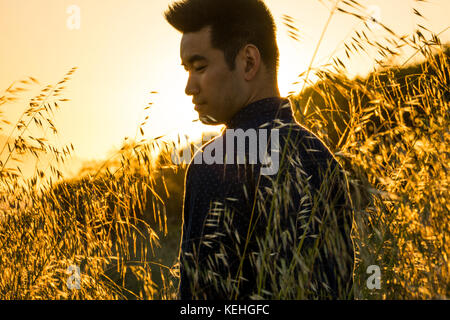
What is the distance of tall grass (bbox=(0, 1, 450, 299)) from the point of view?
1.28 meters

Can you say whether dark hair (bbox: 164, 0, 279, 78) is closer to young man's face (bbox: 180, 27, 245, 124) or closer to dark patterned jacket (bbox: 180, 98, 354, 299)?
young man's face (bbox: 180, 27, 245, 124)

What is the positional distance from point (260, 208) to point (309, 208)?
0.52 feet

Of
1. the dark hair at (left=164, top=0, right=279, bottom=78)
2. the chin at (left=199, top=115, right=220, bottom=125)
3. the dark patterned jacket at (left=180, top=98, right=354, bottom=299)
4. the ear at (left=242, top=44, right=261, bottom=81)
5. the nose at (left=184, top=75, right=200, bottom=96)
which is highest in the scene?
the dark hair at (left=164, top=0, right=279, bottom=78)

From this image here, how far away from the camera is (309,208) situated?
1318 millimetres

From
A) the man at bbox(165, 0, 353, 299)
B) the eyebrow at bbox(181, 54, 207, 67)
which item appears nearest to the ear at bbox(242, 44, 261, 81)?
the man at bbox(165, 0, 353, 299)

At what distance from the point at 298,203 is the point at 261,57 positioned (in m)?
0.55

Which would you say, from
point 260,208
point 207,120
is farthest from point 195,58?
point 260,208

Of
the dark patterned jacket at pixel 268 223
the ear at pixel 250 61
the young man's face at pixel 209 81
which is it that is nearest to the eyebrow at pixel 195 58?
the young man's face at pixel 209 81

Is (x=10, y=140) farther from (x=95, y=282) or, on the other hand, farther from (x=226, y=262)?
(x=226, y=262)

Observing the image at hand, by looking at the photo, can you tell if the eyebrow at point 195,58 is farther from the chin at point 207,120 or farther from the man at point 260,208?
the chin at point 207,120

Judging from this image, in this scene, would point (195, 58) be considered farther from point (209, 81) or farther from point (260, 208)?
point (260, 208)

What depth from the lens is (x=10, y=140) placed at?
240cm

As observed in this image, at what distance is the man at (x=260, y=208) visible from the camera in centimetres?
125
